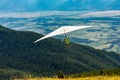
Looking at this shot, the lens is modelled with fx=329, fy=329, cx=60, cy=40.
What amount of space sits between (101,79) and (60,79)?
799 cm

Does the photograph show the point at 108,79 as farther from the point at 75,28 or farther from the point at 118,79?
the point at 75,28

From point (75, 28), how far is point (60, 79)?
11394mm

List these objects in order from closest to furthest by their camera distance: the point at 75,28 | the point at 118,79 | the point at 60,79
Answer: the point at 118,79 → the point at 60,79 → the point at 75,28

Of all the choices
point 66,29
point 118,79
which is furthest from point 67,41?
point 118,79

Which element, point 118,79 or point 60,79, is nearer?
point 118,79

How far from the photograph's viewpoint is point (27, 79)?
213ft

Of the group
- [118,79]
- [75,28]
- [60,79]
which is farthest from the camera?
[75,28]

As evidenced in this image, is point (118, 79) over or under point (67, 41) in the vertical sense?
under

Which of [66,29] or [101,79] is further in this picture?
[66,29]

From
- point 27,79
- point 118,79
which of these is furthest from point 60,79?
point 118,79

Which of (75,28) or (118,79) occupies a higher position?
(75,28)

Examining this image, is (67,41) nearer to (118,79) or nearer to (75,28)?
(75,28)

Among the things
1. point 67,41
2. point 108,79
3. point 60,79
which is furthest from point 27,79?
point 108,79

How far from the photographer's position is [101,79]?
206 feet
